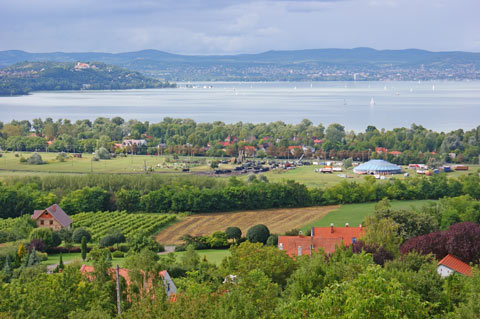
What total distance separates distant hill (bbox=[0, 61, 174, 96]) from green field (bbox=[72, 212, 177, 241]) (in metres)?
130

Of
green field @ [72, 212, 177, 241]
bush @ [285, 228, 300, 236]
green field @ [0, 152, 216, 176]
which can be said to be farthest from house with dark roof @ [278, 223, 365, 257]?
green field @ [0, 152, 216, 176]

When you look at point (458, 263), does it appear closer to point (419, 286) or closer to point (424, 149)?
point (419, 286)

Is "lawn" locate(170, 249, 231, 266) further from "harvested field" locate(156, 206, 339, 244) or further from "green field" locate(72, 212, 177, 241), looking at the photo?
"green field" locate(72, 212, 177, 241)

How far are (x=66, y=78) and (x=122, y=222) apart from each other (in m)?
145

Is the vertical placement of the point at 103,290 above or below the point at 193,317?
below

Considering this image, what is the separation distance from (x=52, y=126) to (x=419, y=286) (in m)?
51.4

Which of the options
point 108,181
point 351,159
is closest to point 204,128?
point 351,159

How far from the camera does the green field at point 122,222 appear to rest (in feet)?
71.6

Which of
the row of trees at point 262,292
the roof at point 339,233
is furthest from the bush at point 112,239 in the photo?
the roof at point 339,233

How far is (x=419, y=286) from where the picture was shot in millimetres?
10250

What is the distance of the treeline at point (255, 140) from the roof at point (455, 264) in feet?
89.6

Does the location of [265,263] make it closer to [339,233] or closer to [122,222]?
[339,233]

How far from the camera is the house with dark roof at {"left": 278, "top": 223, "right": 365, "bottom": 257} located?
1658cm

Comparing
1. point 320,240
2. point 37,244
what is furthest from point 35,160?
point 320,240
